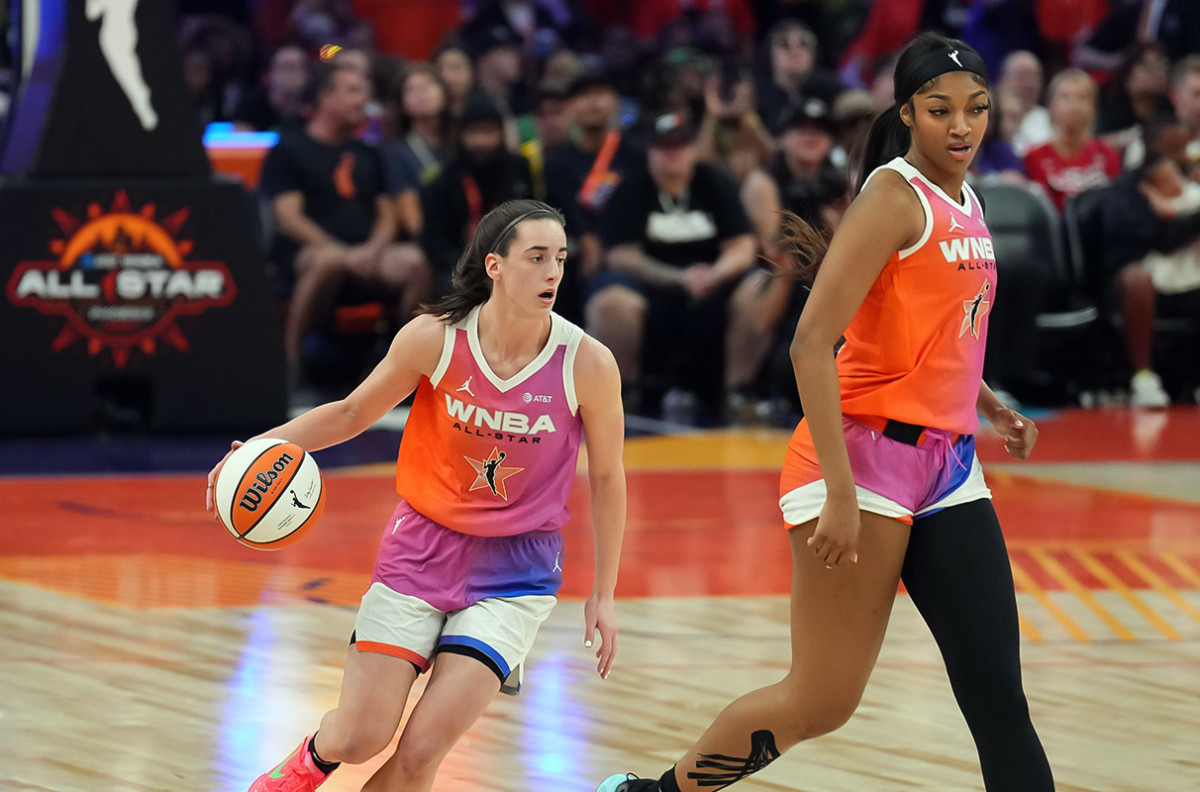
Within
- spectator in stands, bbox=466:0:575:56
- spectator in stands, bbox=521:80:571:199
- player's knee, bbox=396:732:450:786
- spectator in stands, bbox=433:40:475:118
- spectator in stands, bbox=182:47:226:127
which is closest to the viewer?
player's knee, bbox=396:732:450:786

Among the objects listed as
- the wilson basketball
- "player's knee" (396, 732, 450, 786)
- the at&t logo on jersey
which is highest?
the at&t logo on jersey

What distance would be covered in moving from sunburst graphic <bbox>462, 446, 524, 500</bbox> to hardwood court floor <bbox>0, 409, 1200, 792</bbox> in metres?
0.81

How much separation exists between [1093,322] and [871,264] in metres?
8.72

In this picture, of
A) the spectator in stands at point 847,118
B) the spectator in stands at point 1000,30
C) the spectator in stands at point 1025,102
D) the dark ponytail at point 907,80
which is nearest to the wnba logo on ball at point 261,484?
the dark ponytail at point 907,80

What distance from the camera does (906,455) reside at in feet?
11.8

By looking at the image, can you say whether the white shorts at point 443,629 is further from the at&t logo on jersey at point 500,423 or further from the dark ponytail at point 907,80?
the dark ponytail at point 907,80

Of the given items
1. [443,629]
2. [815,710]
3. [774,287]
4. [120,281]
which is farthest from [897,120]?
[774,287]

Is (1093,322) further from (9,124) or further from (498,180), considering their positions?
(9,124)

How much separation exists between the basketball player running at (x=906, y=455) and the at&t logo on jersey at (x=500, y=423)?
2.03 feet

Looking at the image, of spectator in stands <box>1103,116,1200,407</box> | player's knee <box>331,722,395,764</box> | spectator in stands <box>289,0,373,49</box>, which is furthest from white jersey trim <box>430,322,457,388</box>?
spectator in stands <box>289,0,373,49</box>

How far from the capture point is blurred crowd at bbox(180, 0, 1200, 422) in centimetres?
1105

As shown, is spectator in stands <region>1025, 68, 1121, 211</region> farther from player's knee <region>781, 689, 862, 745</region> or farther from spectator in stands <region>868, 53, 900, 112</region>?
player's knee <region>781, 689, 862, 745</region>

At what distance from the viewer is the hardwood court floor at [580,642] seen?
4527 mm

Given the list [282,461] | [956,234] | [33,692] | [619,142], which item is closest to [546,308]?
[282,461]
